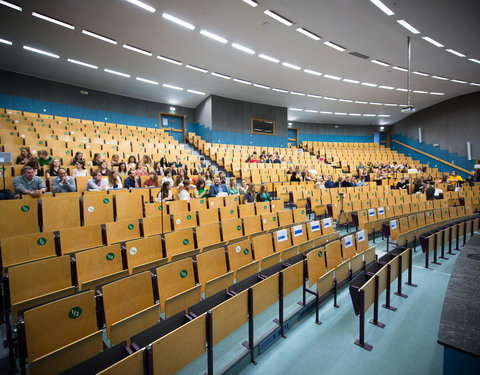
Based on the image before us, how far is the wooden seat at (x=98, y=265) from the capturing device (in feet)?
5.82

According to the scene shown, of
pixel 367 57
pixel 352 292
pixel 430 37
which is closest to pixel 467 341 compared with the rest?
pixel 352 292

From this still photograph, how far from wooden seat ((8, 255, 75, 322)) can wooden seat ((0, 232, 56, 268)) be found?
0.39 meters

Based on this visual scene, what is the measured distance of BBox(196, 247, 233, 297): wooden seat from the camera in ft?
6.20

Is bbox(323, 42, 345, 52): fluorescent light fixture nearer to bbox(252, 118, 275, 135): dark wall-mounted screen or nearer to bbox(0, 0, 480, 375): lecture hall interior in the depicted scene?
bbox(0, 0, 480, 375): lecture hall interior

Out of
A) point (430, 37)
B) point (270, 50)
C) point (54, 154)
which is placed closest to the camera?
point (54, 154)

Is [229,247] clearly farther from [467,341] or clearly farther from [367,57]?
[367,57]

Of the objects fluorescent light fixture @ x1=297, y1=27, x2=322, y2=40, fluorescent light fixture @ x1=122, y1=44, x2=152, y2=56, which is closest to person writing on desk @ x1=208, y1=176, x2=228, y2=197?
fluorescent light fixture @ x1=297, y1=27, x2=322, y2=40

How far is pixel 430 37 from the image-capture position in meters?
5.75

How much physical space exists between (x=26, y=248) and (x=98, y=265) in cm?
62

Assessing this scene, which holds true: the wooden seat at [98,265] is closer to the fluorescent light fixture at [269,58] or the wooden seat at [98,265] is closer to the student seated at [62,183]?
the student seated at [62,183]

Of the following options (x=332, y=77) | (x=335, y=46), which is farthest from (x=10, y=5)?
(x=332, y=77)

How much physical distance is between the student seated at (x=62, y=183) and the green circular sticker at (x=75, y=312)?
2.49m

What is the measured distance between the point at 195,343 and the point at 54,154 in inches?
210

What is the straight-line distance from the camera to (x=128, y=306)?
5.30 feet
